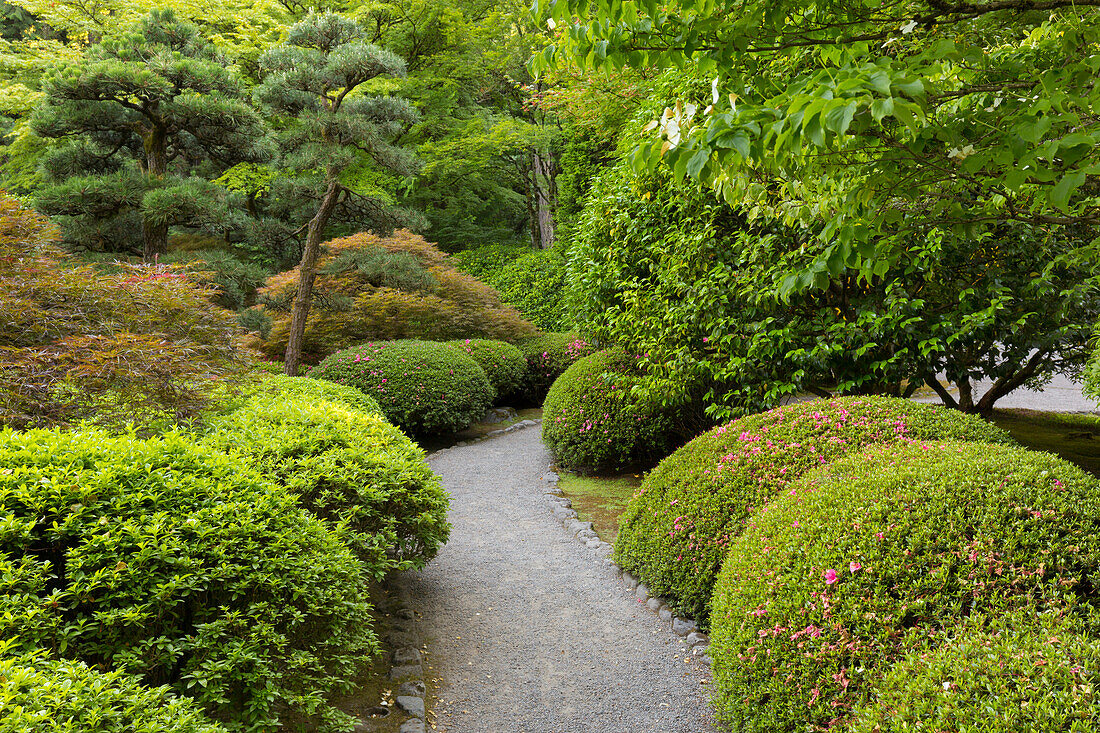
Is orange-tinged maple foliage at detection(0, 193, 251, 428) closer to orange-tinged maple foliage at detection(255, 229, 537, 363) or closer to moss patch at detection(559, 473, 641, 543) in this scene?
moss patch at detection(559, 473, 641, 543)

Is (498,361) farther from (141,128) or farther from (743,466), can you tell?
(743,466)

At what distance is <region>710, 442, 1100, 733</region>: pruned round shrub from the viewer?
206cm

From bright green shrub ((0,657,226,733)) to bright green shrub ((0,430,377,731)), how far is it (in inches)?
4.9

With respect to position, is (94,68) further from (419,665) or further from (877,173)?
(877,173)

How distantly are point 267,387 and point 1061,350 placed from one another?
274 inches

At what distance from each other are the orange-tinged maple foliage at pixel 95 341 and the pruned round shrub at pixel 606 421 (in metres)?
3.68

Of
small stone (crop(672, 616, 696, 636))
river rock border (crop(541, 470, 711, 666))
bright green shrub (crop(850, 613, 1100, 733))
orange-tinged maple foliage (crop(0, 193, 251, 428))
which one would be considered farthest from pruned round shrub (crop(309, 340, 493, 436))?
bright green shrub (crop(850, 613, 1100, 733))

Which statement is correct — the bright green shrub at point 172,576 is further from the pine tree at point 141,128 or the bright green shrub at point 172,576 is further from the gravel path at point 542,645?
the pine tree at point 141,128

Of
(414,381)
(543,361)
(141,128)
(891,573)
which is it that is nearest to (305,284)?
(414,381)

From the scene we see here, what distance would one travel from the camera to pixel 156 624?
2.21 m

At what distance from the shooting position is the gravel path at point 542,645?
307 centimetres

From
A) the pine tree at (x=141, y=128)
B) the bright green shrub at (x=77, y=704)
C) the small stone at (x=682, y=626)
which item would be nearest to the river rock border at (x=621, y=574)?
the small stone at (x=682, y=626)

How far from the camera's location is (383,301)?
10.6m

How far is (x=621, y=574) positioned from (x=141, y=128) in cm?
957
